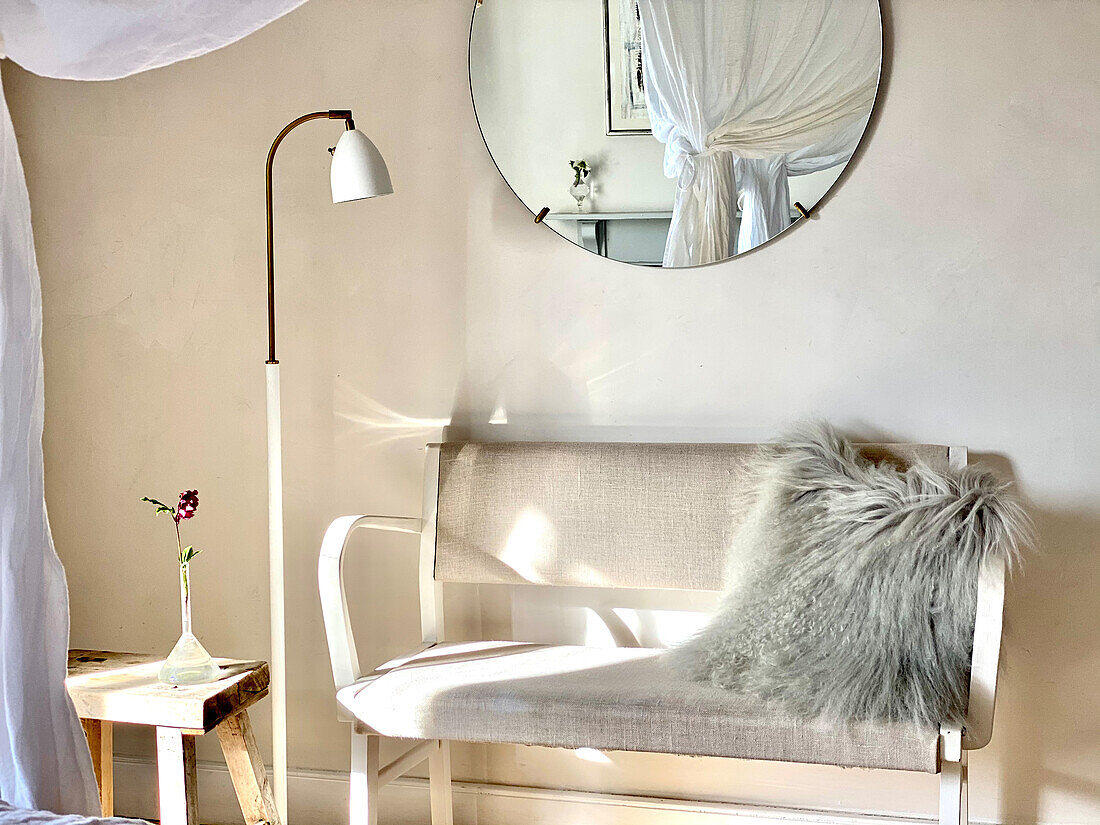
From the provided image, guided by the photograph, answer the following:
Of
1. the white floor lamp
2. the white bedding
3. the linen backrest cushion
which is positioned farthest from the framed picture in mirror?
the white bedding

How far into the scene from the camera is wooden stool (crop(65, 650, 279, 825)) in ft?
6.21

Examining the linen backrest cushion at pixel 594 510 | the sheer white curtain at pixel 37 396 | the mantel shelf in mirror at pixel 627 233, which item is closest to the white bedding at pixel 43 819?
the sheer white curtain at pixel 37 396

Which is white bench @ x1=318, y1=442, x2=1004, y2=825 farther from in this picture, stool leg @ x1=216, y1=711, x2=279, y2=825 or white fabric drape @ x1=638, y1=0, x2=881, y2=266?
white fabric drape @ x1=638, y1=0, x2=881, y2=266

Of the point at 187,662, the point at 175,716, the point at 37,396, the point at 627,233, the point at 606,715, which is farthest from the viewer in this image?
the point at 627,233

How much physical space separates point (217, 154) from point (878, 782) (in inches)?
80.0

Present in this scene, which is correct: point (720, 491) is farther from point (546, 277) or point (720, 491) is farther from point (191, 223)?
point (191, 223)

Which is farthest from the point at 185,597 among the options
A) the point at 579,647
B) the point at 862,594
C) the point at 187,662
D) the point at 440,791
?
the point at 862,594

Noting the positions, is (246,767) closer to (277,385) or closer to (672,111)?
(277,385)

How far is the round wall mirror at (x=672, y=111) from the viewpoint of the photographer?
2.12 m

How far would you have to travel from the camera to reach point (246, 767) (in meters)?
2.07

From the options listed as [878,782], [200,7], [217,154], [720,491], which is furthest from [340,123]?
[878,782]

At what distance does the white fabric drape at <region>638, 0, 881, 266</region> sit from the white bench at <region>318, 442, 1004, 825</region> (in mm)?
497

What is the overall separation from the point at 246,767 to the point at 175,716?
249mm

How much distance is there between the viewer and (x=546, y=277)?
229 cm
